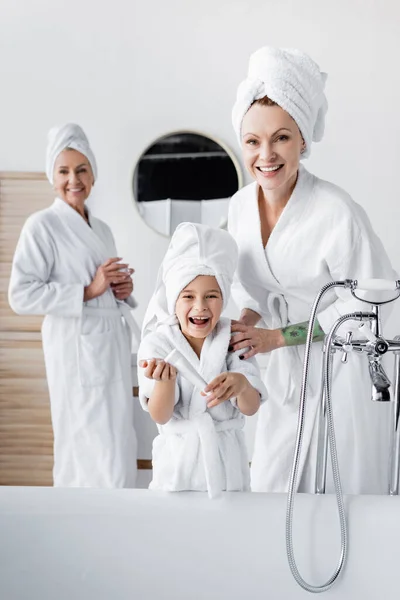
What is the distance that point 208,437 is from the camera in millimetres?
1980

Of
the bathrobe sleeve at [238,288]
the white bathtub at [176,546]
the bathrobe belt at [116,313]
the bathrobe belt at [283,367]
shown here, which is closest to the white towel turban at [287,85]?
the bathrobe sleeve at [238,288]

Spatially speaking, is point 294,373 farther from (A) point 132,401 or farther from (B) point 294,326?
(A) point 132,401

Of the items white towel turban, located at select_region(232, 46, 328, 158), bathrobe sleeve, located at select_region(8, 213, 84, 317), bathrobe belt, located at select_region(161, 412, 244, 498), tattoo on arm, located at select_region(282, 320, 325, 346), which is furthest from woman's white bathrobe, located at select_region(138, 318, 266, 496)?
bathrobe sleeve, located at select_region(8, 213, 84, 317)

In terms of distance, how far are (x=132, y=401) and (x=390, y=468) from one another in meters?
1.54

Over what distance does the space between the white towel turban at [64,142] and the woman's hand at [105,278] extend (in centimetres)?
47

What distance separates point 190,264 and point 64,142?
1560 mm

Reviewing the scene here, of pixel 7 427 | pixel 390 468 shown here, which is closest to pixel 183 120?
pixel 7 427

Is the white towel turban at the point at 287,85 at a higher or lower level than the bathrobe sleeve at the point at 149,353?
higher

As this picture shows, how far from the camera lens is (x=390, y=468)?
2.10 metres

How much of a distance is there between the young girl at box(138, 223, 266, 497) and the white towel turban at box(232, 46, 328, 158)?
34 centimetres

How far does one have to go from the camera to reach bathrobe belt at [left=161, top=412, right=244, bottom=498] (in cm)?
197

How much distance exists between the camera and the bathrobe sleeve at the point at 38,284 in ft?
10.6

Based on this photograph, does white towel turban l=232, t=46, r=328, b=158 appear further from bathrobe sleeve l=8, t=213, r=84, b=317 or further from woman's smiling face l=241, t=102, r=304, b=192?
bathrobe sleeve l=8, t=213, r=84, b=317

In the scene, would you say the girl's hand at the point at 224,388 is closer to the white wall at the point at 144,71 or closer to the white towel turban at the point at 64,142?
the white towel turban at the point at 64,142
